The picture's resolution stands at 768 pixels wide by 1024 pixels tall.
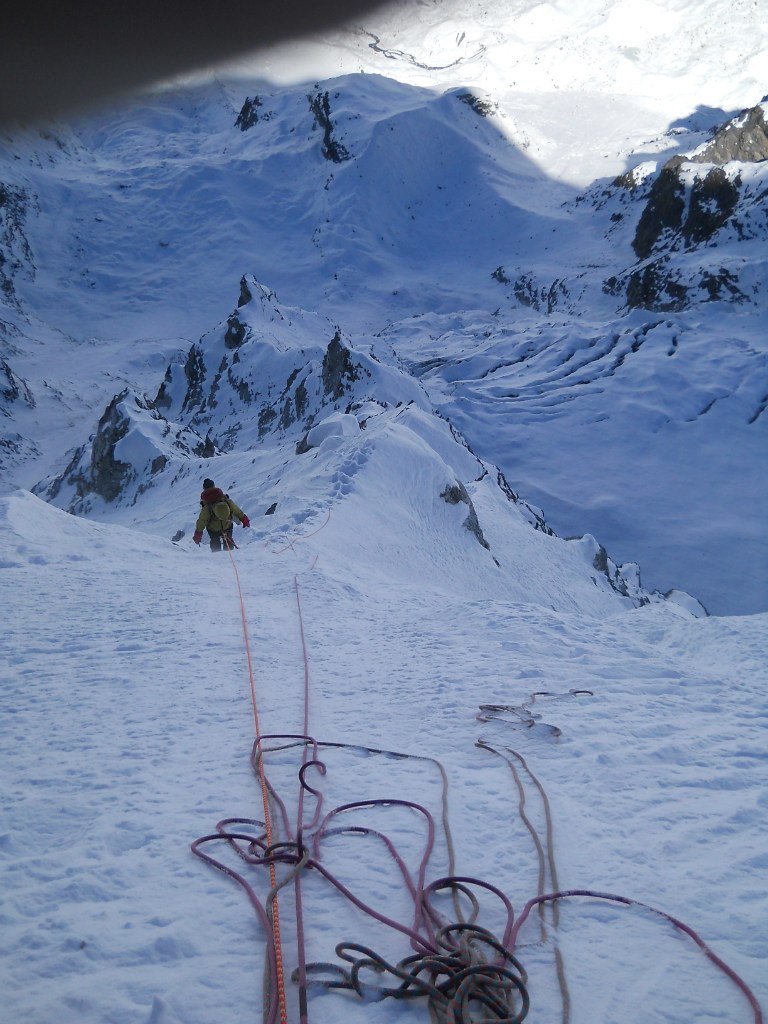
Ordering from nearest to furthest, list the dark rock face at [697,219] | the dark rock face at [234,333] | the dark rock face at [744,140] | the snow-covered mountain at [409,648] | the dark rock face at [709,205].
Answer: the snow-covered mountain at [409,648] < the dark rock face at [234,333] < the dark rock face at [697,219] < the dark rock face at [709,205] < the dark rock face at [744,140]

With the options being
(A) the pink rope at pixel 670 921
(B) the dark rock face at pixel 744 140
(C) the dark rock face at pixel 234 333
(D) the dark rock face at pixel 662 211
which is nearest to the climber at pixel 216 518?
(A) the pink rope at pixel 670 921

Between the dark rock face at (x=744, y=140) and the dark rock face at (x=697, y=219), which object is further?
the dark rock face at (x=744, y=140)

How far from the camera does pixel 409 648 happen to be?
208 inches

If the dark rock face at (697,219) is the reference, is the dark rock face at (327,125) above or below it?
above

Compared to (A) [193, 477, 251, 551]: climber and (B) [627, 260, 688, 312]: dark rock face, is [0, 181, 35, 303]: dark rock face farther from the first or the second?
(A) [193, 477, 251, 551]: climber

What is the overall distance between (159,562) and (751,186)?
40.5 meters

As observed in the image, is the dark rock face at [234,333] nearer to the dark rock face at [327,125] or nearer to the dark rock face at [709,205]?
the dark rock face at [709,205]

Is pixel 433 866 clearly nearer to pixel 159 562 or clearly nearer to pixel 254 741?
pixel 254 741

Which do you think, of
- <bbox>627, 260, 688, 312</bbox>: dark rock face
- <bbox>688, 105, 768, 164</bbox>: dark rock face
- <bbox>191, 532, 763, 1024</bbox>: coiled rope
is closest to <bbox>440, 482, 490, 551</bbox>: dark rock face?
<bbox>191, 532, 763, 1024</bbox>: coiled rope

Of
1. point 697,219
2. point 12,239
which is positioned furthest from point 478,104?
point 12,239

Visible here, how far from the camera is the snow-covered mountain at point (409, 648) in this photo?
214 centimetres

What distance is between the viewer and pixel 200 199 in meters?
60.9

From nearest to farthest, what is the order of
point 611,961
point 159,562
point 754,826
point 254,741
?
point 611,961 → point 754,826 → point 254,741 → point 159,562

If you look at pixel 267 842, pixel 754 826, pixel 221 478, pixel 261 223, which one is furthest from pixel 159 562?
pixel 261 223
